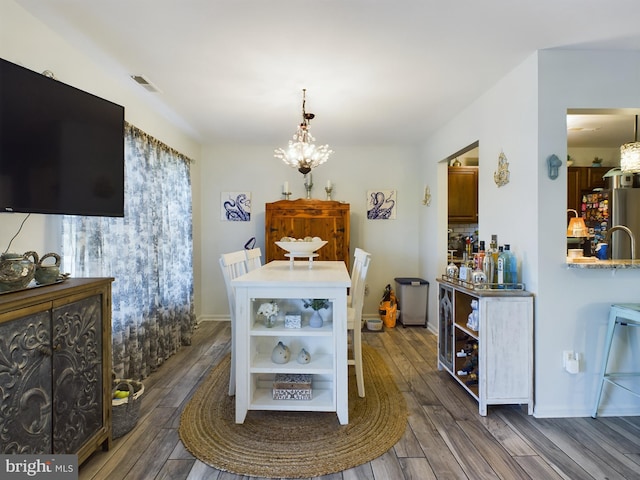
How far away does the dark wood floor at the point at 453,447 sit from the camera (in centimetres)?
170

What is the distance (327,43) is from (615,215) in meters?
3.54

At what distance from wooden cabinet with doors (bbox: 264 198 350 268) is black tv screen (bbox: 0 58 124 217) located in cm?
230

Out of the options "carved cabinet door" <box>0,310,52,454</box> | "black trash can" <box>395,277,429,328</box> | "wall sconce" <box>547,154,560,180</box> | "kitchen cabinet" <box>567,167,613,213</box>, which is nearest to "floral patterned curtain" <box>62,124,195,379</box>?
"carved cabinet door" <box>0,310,52,454</box>

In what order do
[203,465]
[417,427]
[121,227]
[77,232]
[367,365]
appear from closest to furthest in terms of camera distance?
[203,465], [417,427], [77,232], [121,227], [367,365]

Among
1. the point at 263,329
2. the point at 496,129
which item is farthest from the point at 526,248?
the point at 263,329

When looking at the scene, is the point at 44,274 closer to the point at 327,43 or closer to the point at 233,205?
the point at 327,43

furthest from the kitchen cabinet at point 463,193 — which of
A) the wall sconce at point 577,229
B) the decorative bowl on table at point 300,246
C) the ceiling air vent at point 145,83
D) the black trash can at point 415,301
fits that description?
the ceiling air vent at point 145,83

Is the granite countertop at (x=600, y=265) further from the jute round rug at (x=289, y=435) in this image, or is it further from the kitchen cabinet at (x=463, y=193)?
the kitchen cabinet at (x=463, y=193)

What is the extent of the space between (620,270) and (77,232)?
3.65 m

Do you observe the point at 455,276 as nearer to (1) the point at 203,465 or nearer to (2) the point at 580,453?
(2) the point at 580,453

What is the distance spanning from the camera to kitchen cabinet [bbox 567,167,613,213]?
443 cm

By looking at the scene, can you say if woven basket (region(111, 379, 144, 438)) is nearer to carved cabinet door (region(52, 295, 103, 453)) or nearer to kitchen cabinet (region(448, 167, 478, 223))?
carved cabinet door (region(52, 295, 103, 453))

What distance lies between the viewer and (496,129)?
2.76 metres

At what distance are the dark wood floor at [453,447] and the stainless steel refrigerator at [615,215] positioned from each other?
1.66 m
